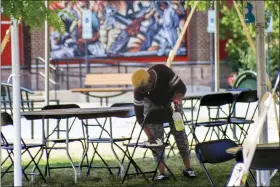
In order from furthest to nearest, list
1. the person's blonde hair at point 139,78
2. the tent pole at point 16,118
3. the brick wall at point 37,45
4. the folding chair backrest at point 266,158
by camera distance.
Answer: the brick wall at point 37,45 < the person's blonde hair at point 139,78 < the tent pole at point 16,118 < the folding chair backrest at point 266,158

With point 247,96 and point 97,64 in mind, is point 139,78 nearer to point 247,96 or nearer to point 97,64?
point 247,96

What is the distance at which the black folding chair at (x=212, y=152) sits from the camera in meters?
7.12

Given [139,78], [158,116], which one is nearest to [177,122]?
[158,116]

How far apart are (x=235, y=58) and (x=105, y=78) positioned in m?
8.17

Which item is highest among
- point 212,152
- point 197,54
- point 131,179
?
point 197,54

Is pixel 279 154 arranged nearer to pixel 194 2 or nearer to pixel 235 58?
pixel 194 2

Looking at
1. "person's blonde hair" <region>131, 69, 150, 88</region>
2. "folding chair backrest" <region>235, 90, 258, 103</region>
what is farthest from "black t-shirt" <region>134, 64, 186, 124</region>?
"folding chair backrest" <region>235, 90, 258, 103</region>

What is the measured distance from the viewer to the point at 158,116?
29.0 feet

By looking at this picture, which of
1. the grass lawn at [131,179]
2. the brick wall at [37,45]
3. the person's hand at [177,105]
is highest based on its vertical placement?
the brick wall at [37,45]

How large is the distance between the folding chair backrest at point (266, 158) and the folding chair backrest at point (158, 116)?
2.88m

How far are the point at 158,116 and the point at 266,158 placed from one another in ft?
9.71

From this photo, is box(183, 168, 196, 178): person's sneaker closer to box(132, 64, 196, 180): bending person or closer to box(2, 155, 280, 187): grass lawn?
box(2, 155, 280, 187): grass lawn

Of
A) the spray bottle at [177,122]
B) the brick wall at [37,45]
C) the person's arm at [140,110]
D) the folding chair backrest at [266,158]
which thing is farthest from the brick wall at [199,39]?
the folding chair backrest at [266,158]

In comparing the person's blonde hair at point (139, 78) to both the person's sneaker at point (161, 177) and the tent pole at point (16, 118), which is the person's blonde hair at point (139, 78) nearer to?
the person's sneaker at point (161, 177)
